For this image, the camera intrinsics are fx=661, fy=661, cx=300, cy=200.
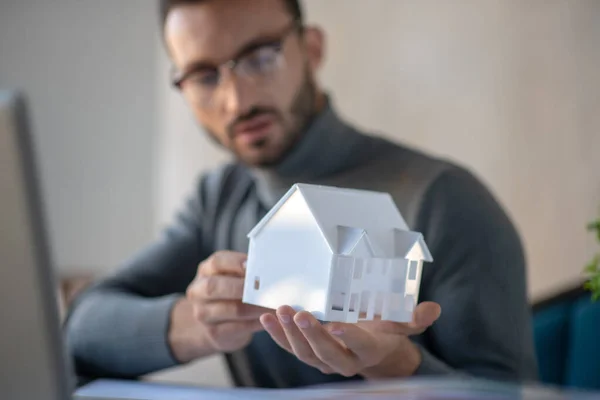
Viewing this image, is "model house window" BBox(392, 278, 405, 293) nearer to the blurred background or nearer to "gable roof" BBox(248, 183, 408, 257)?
"gable roof" BBox(248, 183, 408, 257)

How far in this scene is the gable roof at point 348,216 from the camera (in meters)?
0.48

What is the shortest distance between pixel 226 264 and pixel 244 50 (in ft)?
1.05

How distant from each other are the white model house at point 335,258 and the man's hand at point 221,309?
1.6 inches

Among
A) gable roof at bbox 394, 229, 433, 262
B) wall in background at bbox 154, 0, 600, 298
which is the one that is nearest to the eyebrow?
gable roof at bbox 394, 229, 433, 262

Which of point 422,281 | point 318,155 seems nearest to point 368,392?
point 422,281

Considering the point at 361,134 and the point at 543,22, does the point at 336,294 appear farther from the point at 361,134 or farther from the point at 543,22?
the point at 543,22

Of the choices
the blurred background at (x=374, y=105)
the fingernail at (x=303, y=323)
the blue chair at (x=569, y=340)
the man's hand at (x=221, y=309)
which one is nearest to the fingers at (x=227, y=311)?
the man's hand at (x=221, y=309)

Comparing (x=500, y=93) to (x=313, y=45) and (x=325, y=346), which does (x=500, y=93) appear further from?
(x=325, y=346)

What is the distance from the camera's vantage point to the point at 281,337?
522 millimetres

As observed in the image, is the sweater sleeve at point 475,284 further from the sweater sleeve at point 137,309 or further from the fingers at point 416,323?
the sweater sleeve at point 137,309

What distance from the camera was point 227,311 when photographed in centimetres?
62

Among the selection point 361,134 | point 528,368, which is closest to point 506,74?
point 361,134

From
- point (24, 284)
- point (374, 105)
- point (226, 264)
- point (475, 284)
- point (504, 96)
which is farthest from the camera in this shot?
point (374, 105)

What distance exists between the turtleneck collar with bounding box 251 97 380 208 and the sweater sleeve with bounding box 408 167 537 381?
123mm
